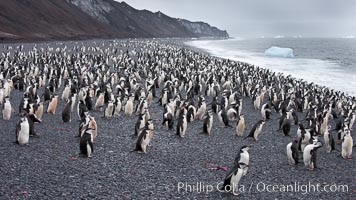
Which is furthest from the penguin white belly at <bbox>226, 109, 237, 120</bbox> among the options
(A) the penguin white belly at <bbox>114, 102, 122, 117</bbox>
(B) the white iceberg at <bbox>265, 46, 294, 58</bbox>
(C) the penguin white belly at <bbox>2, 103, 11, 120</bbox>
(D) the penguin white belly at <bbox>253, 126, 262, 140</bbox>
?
(B) the white iceberg at <bbox>265, 46, 294, 58</bbox>

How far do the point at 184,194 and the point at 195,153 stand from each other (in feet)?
9.68

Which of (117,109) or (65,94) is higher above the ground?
(65,94)

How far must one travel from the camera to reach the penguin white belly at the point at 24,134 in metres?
10.4

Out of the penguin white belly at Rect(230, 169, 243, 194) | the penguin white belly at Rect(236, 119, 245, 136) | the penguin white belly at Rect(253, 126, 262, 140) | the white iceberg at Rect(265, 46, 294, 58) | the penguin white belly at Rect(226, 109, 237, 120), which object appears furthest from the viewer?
the white iceberg at Rect(265, 46, 294, 58)

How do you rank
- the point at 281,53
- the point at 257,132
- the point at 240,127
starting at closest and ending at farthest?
→ the point at 257,132, the point at 240,127, the point at 281,53

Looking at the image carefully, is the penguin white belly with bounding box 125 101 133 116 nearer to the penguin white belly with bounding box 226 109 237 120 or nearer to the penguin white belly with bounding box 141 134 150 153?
the penguin white belly with bounding box 226 109 237 120

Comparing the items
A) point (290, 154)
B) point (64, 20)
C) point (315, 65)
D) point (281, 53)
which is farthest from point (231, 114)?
point (64, 20)

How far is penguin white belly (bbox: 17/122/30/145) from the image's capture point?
1036 cm

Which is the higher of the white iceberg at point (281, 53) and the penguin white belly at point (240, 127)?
the white iceberg at point (281, 53)

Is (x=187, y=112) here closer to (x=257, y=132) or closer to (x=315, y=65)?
(x=257, y=132)

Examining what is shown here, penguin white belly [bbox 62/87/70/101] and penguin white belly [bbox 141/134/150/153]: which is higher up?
penguin white belly [bbox 62/87/70/101]

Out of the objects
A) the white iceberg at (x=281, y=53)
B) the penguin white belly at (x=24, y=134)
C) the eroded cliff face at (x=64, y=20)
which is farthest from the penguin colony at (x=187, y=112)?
the white iceberg at (x=281, y=53)

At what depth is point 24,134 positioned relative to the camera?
10.4 metres

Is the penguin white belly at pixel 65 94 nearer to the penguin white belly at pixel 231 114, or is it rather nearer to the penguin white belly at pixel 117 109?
the penguin white belly at pixel 117 109
